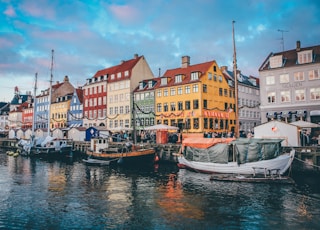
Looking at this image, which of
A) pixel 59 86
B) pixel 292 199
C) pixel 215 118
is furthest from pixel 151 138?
pixel 59 86

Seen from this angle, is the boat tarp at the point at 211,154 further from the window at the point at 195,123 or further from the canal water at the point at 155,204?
the window at the point at 195,123

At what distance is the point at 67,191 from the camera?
2136 cm

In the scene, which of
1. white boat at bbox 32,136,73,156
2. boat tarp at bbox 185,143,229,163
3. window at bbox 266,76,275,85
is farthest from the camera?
white boat at bbox 32,136,73,156

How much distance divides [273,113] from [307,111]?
4.82m

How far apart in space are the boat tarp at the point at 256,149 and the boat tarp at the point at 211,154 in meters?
1.32

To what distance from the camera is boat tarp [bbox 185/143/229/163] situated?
27203mm

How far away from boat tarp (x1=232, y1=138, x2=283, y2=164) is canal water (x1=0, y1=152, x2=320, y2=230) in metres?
3.50

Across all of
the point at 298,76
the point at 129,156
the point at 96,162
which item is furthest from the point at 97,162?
the point at 298,76

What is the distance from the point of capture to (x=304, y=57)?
4288 centimetres

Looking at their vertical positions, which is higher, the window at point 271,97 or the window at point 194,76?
the window at point 194,76

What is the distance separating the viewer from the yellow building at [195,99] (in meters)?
53.0

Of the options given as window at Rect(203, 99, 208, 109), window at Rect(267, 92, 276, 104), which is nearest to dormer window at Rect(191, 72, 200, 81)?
window at Rect(203, 99, 208, 109)

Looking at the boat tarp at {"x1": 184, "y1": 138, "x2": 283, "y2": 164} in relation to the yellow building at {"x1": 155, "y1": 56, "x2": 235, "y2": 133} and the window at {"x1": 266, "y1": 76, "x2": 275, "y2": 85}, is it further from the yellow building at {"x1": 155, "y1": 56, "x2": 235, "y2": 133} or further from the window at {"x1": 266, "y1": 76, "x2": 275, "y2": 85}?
the window at {"x1": 266, "y1": 76, "x2": 275, "y2": 85}

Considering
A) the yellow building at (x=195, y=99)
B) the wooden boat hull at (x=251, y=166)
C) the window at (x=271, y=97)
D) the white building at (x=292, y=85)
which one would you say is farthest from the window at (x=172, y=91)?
the wooden boat hull at (x=251, y=166)
